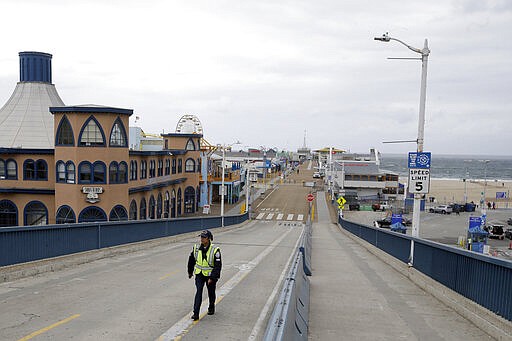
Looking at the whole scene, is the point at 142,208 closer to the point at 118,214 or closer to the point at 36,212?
the point at 118,214

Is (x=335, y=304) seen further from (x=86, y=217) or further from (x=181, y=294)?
(x=86, y=217)

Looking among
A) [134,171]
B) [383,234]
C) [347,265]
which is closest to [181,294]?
[347,265]

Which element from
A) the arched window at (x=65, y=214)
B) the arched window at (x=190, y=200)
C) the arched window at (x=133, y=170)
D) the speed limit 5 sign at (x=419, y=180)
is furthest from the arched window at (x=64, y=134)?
the speed limit 5 sign at (x=419, y=180)

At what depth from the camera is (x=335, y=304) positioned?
10.4 meters

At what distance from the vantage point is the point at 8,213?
36.0m

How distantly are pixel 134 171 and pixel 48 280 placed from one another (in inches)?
1062

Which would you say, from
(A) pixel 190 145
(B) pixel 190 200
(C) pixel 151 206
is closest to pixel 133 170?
(C) pixel 151 206

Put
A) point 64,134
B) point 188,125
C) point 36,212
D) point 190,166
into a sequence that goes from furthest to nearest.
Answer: point 188,125, point 190,166, point 36,212, point 64,134

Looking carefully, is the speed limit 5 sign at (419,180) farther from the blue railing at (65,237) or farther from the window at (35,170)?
the window at (35,170)

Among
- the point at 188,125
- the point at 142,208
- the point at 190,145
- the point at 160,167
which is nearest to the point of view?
the point at 142,208

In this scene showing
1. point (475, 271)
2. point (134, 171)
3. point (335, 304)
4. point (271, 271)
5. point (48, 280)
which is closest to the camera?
point (475, 271)

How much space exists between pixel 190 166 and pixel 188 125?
390 inches

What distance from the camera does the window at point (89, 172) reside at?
111 ft

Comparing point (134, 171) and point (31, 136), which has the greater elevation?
point (31, 136)
